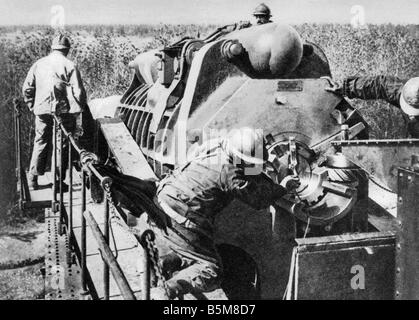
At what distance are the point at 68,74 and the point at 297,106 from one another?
3.51 meters

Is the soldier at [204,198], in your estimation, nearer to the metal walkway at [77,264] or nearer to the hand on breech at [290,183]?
the hand on breech at [290,183]

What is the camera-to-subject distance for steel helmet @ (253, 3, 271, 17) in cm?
595

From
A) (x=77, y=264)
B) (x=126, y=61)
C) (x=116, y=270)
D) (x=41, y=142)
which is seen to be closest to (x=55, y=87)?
(x=41, y=142)

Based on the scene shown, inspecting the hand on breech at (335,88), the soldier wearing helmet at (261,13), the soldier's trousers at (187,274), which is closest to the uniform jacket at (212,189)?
the soldier's trousers at (187,274)

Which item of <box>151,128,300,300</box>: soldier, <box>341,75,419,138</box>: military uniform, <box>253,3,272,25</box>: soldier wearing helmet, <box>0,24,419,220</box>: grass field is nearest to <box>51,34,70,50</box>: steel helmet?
<box>253,3,272,25</box>: soldier wearing helmet

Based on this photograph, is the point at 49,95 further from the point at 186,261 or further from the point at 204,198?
the point at 186,261

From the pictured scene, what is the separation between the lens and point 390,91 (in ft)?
16.7

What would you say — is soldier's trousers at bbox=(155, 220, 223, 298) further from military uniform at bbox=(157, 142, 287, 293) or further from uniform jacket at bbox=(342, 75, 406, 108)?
uniform jacket at bbox=(342, 75, 406, 108)

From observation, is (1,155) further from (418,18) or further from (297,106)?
(418,18)

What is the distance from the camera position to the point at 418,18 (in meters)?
5.10

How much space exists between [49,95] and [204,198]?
3.79 meters

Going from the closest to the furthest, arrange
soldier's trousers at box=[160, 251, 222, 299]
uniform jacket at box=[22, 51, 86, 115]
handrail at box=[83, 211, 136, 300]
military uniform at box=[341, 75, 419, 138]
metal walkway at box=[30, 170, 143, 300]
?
handrail at box=[83, 211, 136, 300] < soldier's trousers at box=[160, 251, 222, 299] < metal walkway at box=[30, 170, 143, 300] < military uniform at box=[341, 75, 419, 138] < uniform jacket at box=[22, 51, 86, 115]
